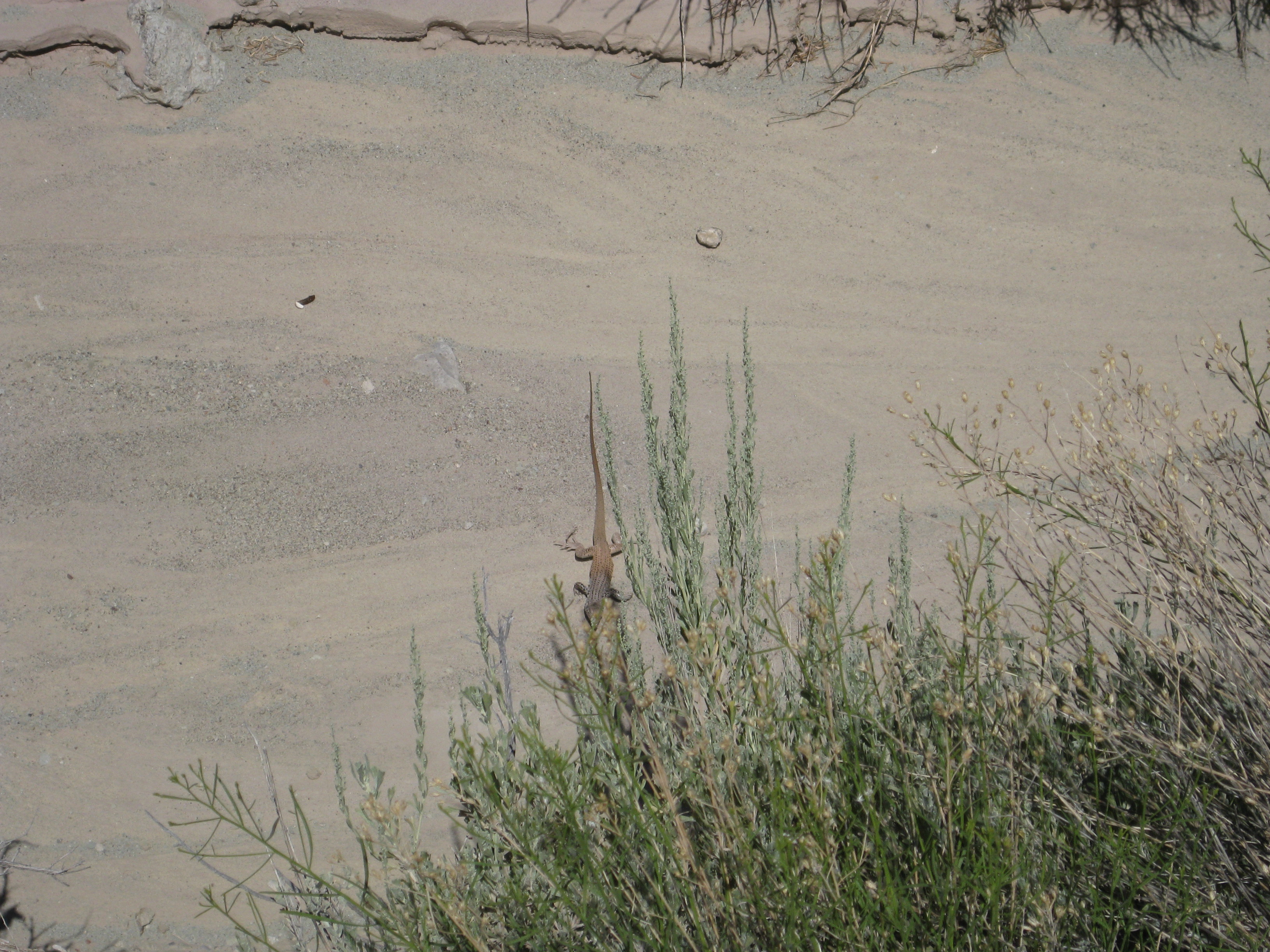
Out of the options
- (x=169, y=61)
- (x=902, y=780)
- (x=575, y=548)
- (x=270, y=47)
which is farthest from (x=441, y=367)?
(x=902, y=780)

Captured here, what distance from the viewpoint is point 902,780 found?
2.18 m

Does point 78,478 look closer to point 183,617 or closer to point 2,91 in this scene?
point 183,617

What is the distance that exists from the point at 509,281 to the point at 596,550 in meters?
1.20

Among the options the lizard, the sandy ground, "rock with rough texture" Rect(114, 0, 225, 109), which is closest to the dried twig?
the sandy ground

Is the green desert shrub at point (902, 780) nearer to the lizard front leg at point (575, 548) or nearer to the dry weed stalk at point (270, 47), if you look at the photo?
the lizard front leg at point (575, 548)

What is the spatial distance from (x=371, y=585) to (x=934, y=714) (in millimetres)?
2416

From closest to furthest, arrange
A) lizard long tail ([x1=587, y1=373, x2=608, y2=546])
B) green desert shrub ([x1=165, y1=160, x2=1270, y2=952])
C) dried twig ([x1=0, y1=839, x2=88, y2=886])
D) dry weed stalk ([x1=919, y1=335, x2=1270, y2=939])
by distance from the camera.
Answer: green desert shrub ([x1=165, y1=160, x2=1270, y2=952]) < dry weed stalk ([x1=919, y1=335, x2=1270, y2=939]) < dried twig ([x1=0, y1=839, x2=88, y2=886]) < lizard long tail ([x1=587, y1=373, x2=608, y2=546])

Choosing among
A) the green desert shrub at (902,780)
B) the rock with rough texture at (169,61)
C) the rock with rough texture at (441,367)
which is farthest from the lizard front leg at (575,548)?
the rock with rough texture at (169,61)

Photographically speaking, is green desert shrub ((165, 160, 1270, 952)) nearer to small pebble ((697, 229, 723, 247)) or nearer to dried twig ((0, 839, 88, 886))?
dried twig ((0, 839, 88, 886))

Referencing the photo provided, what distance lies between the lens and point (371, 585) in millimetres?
3693

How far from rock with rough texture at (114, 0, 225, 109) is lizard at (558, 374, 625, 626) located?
2.07 metres

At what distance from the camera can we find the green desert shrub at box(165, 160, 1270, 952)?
194cm

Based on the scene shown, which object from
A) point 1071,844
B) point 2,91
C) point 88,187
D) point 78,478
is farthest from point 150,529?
point 1071,844

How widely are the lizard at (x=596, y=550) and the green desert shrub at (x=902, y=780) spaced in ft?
1.18
